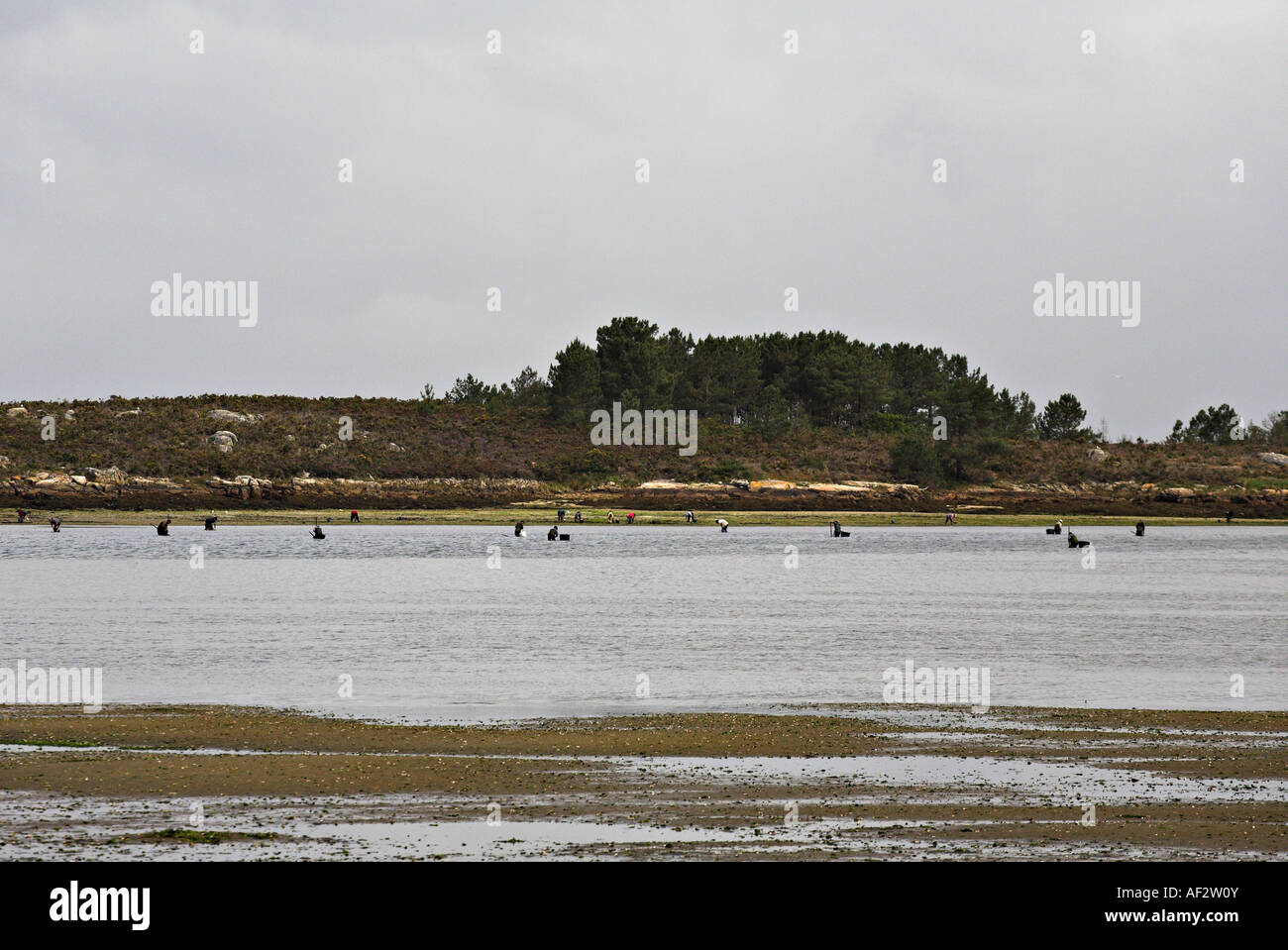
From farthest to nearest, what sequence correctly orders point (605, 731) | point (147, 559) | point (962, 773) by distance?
1. point (147, 559)
2. point (605, 731)
3. point (962, 773)

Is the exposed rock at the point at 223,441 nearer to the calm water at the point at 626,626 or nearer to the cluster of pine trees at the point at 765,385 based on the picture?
the cluster of pine trees at the point at 765,385

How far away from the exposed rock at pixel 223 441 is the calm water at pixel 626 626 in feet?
261

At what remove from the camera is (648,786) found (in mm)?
17094

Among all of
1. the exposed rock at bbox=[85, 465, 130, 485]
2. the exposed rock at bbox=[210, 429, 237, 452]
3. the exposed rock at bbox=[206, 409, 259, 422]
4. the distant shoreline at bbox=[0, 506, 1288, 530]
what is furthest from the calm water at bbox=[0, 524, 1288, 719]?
the exposed rock at bbox=[206, 409, 259, 422]

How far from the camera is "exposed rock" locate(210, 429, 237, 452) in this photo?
570 ft

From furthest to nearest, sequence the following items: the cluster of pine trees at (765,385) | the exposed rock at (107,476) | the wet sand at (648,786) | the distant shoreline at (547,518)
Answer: the cluster of pine trees at (765,385) → the exposed rock at (107,476) → the distant shoreline at (547,518) → the wet sand at (648,786)

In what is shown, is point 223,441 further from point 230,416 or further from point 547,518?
point 547,518

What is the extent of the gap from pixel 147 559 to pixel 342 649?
5161 centimetres

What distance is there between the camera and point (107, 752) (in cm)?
1916

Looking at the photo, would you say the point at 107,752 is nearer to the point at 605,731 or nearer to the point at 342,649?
the point at 605,731

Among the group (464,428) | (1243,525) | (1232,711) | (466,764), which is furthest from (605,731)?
(464,428)

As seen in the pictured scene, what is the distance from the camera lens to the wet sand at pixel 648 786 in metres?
13.8

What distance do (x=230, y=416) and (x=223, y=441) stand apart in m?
11.9

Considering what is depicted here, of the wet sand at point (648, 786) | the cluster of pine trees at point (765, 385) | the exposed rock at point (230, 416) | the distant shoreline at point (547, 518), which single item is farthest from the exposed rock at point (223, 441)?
the wet sand at point (648, 786)
